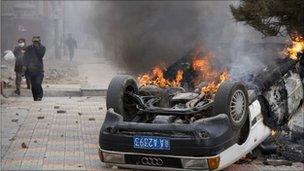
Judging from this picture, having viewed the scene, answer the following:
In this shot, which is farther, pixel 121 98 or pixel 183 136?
pixel 121 98

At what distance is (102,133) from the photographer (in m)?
6.28

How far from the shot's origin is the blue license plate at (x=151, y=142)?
5914mm

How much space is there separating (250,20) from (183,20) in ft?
18.3

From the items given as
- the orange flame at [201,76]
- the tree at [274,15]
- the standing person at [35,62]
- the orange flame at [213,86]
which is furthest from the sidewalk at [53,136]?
the tree at [274,15]

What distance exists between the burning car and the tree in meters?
2.78

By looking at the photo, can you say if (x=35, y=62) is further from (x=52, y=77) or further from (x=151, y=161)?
(x=151, y=161)

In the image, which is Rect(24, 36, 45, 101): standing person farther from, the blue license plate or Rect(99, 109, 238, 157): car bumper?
the blue license plate

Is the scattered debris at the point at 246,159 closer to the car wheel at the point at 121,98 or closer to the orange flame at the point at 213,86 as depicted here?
the orange flame at the point at 213,86

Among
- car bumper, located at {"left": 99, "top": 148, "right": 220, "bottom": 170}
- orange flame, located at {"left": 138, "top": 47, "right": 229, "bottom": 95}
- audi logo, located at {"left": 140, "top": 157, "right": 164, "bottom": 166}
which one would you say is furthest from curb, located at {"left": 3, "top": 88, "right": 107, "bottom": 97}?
audi logo, located at {"left": 140, "top": 157, "right": 164, "bottom": 166}

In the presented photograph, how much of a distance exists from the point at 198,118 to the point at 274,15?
502 centimetres

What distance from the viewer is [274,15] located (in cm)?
1055

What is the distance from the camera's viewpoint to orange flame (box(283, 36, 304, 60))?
7.74 m

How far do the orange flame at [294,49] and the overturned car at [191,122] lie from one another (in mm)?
532

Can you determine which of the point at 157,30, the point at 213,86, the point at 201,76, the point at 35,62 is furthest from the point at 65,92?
the point at 213,86
